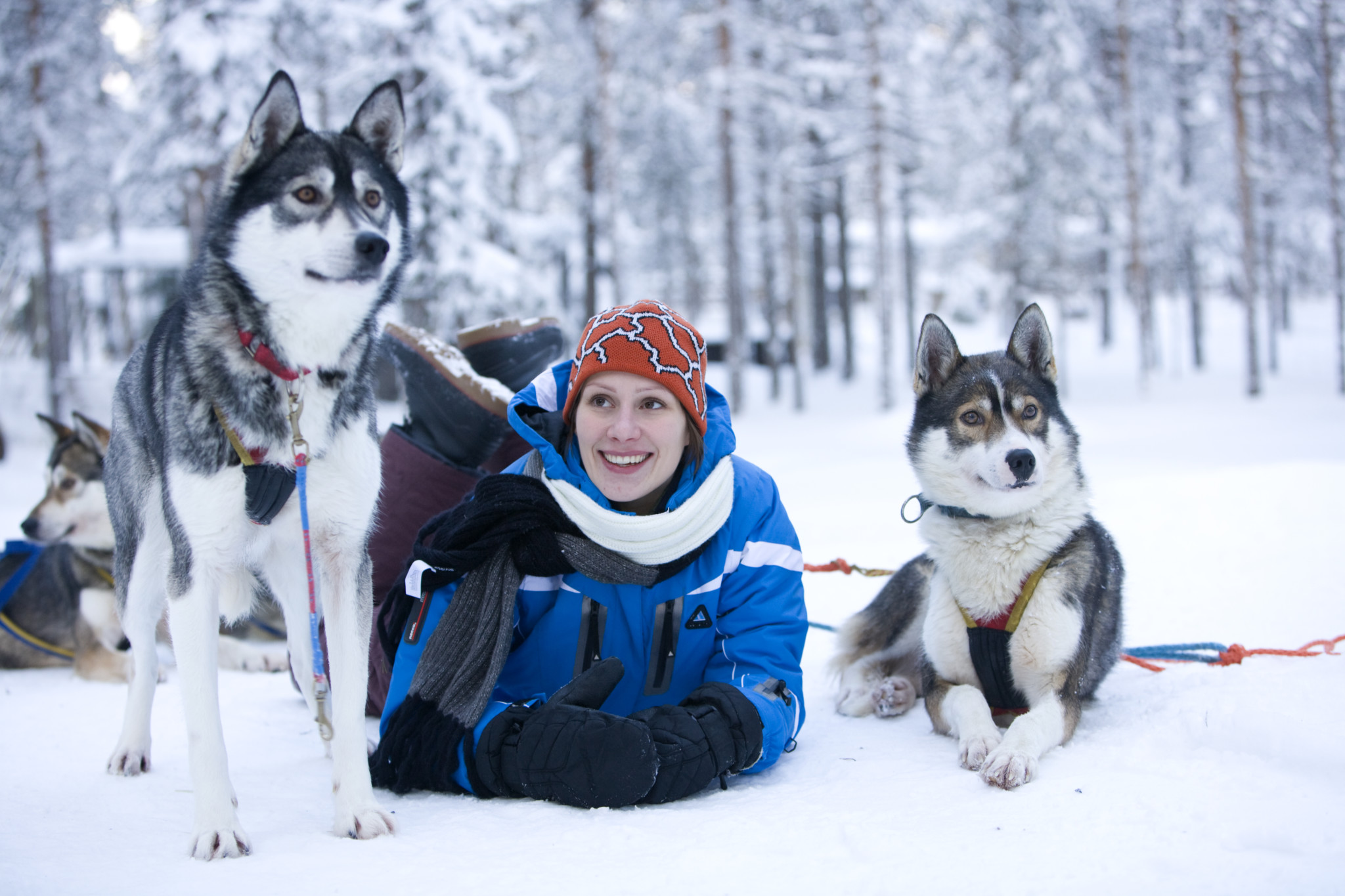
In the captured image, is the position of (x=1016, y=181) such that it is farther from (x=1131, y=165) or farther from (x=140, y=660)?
(x=140, y=660)

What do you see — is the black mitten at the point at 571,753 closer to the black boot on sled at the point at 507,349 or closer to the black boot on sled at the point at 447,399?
the black boot on sled at the point at 447,399

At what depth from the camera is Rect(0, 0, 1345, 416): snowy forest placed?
14.6 meters

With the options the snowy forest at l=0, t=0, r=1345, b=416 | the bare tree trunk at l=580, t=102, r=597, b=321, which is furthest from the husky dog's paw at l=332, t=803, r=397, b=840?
the bare tree trunk at l=580, t=102, r=597, b=321

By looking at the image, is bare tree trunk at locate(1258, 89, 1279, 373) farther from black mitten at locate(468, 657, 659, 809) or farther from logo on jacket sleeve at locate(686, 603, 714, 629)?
black mitten at locate(468, 657, 659, 809)

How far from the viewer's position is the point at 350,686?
95.1 inches

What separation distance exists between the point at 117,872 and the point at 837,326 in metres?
32.4

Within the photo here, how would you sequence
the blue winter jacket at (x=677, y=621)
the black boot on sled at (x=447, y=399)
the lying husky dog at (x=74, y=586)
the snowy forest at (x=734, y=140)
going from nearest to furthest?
the blue winter jacket at (x=677, y=621) → the black boot on sled at (x=447, y=399) → the lying husky dog at (x=74, y=586) → the snowy forest at (x=734, y=140)

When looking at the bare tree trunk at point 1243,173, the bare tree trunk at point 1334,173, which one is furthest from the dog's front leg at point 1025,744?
the bare tree trunk at point 1334,173

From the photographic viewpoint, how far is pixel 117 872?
6.59 feet

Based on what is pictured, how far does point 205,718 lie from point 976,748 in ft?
6.97

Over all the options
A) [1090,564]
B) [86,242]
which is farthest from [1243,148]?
[86,242]

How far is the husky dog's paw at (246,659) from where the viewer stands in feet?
14.9

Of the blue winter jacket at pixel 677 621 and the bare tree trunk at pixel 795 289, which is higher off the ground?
the bare tree trunk at pixel 795 289

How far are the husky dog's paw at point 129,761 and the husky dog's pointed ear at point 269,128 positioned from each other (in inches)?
73.1
